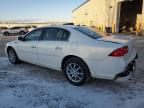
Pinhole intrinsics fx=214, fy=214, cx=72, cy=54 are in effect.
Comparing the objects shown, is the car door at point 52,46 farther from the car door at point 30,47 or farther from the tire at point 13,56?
the tire at point 13,56

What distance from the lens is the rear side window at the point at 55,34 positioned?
5855 millimetres

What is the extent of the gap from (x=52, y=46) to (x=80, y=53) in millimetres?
1041

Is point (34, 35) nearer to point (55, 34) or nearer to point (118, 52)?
point (55, 34)

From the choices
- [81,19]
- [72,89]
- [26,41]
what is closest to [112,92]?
[72,89]

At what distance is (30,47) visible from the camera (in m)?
6.77

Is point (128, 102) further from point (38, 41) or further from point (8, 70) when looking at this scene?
point (8, 70)

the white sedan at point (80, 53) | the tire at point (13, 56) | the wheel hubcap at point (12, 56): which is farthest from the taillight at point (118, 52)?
the wheel hubcap at point (12, 56)

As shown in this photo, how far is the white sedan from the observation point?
492 cm

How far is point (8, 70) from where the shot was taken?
713 centimetres

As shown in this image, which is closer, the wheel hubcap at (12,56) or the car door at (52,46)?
the car door at (52,46)

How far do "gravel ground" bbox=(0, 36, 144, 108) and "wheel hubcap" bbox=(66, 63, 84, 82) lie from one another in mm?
220

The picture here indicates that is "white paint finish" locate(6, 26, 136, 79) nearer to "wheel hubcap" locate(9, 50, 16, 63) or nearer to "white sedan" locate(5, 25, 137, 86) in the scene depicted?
"white sedan" locate(5, 25, 137, 86)

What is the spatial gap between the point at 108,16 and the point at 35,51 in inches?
982

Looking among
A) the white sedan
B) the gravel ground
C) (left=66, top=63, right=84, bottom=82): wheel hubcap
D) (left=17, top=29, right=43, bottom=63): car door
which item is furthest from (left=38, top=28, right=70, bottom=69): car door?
the gravel ground
